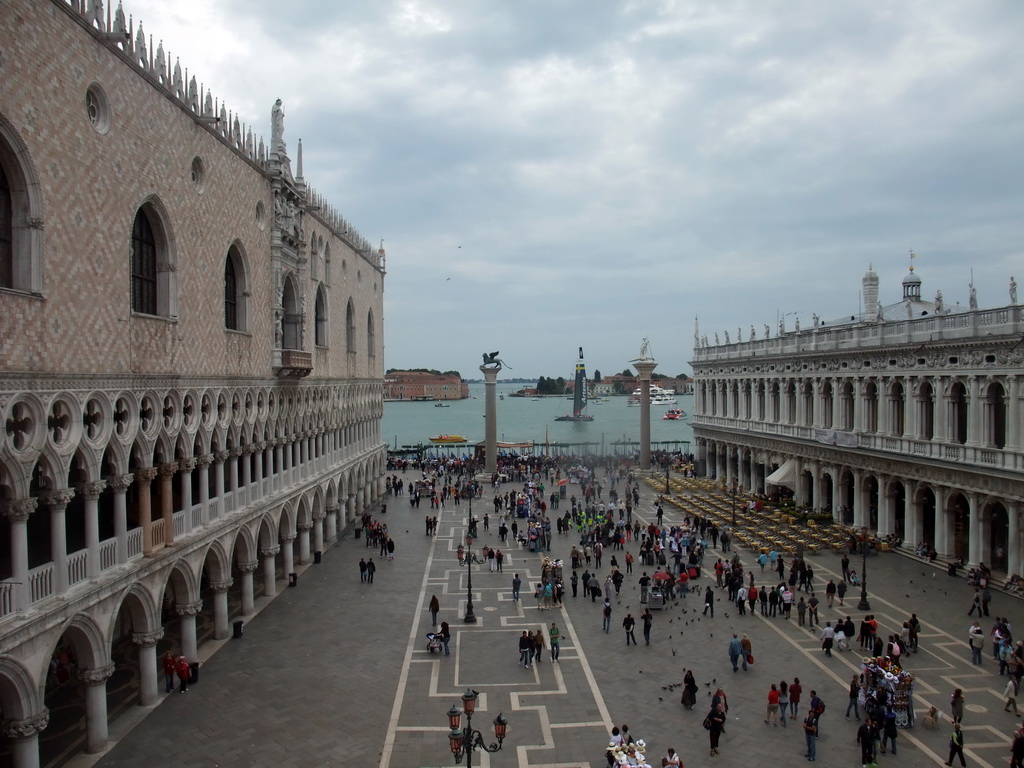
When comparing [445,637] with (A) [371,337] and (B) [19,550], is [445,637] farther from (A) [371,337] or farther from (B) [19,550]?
(A) [371,337]

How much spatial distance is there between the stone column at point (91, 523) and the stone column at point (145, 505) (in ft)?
5.51

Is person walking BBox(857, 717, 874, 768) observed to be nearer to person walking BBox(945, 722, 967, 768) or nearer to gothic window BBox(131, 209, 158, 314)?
person walking BBox(945, 722, 967, 768)

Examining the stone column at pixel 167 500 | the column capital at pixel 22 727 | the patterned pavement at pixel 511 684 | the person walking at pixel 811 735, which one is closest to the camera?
the column capital at pixel 22 727

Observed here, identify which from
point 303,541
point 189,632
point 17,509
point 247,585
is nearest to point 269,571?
point 247,585

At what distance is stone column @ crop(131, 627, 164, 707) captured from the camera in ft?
47.6

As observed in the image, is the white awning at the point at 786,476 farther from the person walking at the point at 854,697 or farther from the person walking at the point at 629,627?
the person walking at the point at 854,697

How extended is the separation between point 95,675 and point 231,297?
1024 centimetres

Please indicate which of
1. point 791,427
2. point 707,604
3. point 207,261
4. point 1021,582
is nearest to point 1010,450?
point 1021,582

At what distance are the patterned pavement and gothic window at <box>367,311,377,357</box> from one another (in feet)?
57.1

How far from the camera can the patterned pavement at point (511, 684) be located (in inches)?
505

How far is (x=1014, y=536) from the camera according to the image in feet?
68.8

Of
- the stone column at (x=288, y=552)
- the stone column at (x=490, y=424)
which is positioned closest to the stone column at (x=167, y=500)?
the stone column at (x=288, y=552)

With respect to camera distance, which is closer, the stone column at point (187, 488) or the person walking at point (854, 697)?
the person walking at point (854, 697)

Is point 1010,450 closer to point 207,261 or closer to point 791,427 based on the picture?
point 791,427
